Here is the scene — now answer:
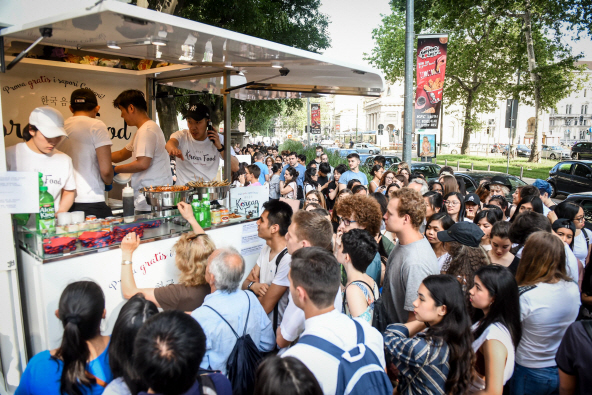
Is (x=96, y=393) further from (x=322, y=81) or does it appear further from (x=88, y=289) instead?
Answer: (x=322, y=81)

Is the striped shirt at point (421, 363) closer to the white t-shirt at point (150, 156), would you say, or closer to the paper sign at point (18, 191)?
the paper sign at point (18, 191)

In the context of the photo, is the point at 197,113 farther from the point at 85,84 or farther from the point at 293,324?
the point at 293,324

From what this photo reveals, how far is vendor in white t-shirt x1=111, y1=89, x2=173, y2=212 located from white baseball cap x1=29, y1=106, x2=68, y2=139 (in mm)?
1216

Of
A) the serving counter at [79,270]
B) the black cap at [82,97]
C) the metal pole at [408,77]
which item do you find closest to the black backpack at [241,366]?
the serving counter at [79,270]

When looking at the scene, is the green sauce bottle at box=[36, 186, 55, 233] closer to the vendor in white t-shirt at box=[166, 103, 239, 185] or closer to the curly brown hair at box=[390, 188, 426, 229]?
the vendor in white t-shirt at box=[166, 103, 239, 185]

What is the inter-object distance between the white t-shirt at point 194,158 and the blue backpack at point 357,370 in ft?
13.2

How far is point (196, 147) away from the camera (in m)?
5.66

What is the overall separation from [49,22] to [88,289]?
190cm

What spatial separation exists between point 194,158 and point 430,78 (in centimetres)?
687

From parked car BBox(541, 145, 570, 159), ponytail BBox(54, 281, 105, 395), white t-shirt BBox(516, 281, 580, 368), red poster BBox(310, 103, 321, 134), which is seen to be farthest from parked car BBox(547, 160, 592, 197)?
parked car BBox(541, 145, 570, 159)

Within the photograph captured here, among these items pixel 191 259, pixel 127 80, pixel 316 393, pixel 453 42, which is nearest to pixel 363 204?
pixel 191 259

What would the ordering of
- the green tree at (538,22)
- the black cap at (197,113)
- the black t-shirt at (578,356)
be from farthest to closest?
the green tree at (538,22) → the black cap at (197,113) → the black t-shirt at (578,356)

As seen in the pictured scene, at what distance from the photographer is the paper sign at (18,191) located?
9.75 ft

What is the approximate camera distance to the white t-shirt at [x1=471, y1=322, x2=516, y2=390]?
2.54 metres
